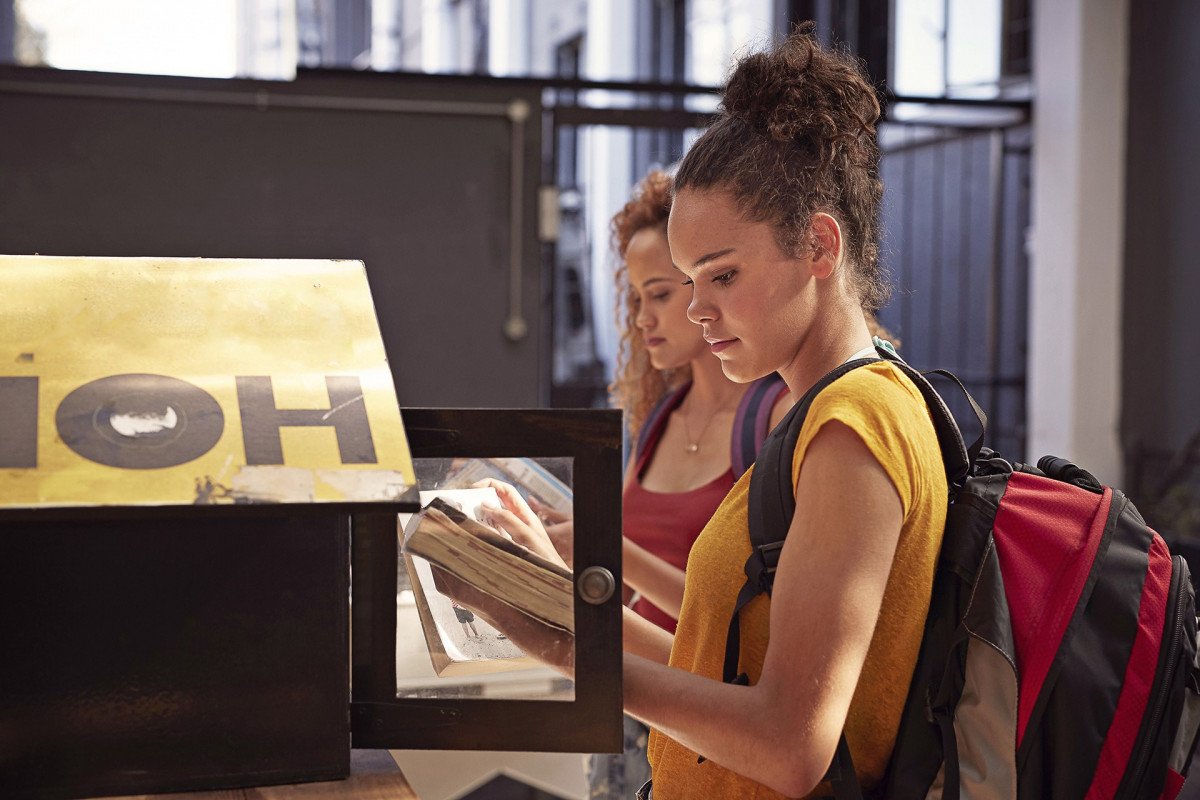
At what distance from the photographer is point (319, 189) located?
3.36 metres

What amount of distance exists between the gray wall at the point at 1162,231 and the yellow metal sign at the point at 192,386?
3.87 m

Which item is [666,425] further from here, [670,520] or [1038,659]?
[1038,659]

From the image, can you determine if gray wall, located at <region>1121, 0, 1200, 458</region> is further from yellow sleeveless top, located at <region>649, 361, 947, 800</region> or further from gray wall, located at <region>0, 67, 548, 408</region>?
yellow sleeveless top, located at <region>649, 361, 947, 800</region>

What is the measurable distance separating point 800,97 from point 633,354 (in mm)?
1131

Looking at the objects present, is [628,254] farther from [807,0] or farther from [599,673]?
[807,0]

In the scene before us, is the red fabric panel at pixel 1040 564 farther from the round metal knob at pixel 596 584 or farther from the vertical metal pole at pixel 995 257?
the vertical metal pole at pixel 995 257

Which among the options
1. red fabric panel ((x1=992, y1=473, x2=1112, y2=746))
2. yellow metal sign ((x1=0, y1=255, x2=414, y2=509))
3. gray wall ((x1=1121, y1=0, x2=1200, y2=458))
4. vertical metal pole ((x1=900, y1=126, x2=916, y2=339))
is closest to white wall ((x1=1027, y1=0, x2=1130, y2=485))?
gray wall ((x1=1121, y1=0, x2=1200, y2=458))

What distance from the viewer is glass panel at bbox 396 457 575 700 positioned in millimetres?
883

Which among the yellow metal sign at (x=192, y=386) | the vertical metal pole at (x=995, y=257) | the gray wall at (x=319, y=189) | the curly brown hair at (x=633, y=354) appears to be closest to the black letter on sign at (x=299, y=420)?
the yellow metal sign at (x=192, y=386)

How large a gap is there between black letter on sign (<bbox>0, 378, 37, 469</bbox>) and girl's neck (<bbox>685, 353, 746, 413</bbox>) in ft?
3.90

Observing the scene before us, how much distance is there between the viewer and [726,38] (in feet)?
21.1

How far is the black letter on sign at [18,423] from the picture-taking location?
2.44 ft

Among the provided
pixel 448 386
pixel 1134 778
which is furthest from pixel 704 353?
pixel 448 386

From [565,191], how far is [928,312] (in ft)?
7.57
